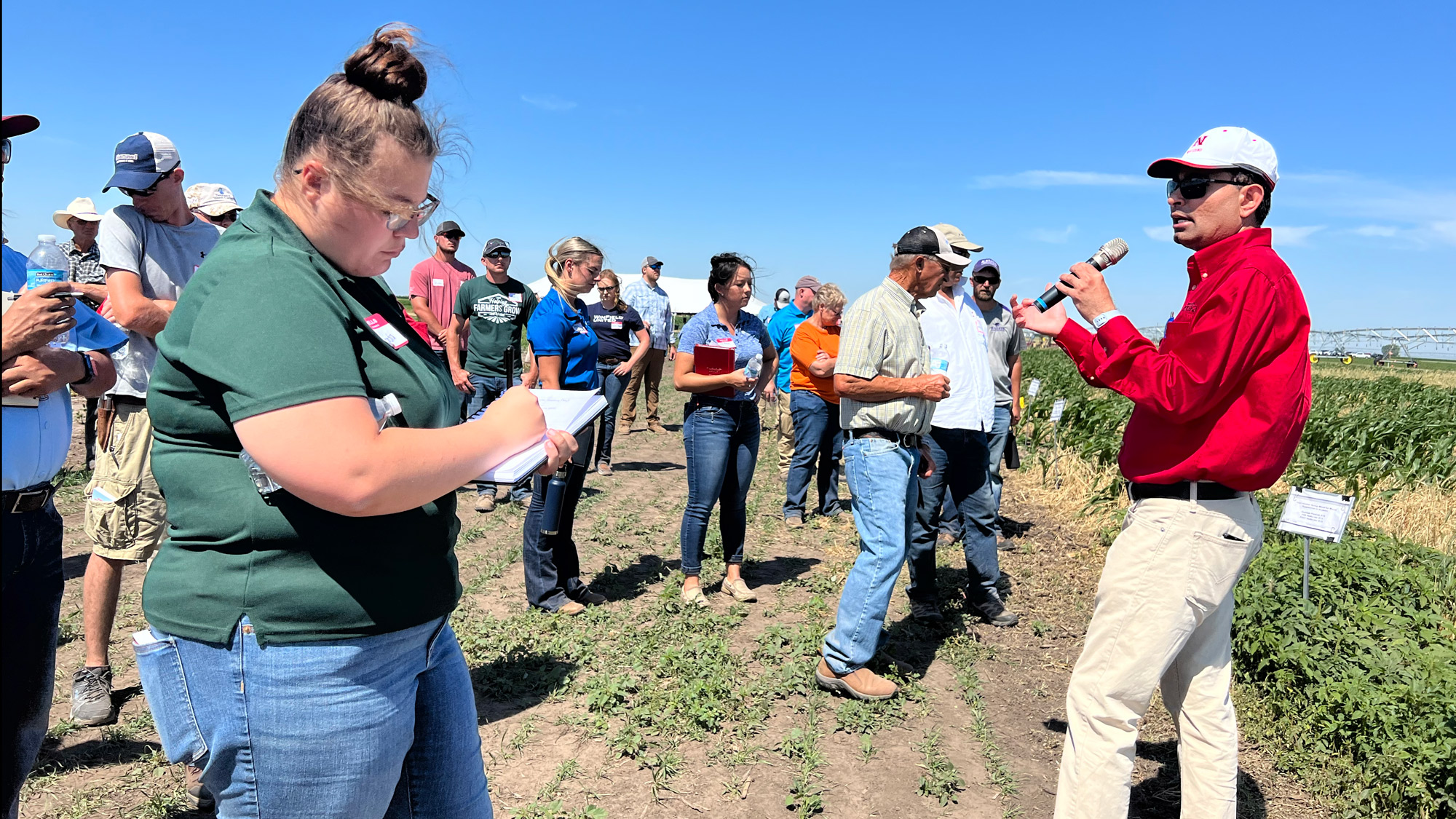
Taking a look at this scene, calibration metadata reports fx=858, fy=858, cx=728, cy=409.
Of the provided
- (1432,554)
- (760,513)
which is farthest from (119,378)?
(1432,554)

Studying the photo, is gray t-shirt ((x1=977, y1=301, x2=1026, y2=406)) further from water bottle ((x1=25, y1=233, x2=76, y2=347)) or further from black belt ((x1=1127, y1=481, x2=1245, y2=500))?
water bottle ((x1=25, y1=233, x2=76, y2=347))

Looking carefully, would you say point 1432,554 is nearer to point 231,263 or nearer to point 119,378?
point 231,263

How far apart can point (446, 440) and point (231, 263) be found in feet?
1.44

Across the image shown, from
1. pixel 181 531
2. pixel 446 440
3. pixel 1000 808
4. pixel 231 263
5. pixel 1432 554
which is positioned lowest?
pixel 1000 808

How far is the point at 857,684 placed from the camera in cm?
429

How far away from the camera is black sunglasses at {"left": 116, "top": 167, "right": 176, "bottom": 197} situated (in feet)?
11.1

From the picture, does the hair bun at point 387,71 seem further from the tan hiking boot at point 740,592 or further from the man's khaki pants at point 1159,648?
the tan hiking boot at point 740,592

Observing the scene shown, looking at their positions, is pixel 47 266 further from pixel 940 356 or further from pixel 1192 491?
pixel 940 356

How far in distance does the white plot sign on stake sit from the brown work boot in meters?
1.98

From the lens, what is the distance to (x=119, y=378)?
3.59 m

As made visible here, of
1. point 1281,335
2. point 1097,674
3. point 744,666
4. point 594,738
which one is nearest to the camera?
point 1281,335

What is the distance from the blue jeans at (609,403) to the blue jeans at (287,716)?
6876mm

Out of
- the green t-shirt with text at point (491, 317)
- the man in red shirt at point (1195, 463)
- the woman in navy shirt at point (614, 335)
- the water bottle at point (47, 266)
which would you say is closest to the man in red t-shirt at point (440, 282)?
the green t-shirt with text at point (491, 317)

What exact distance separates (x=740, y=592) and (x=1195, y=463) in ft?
11.5
